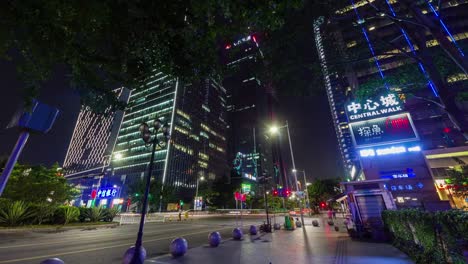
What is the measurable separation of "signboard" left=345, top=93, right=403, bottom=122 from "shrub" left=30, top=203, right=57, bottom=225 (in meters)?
32.3

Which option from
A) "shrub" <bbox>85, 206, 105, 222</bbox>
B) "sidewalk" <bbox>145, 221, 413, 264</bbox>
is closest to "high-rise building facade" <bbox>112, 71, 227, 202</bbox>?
"shrub" <bbox>85, 206, 105, 222</bbox>

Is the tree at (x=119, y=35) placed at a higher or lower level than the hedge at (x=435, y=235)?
higher

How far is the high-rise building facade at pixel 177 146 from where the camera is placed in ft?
261

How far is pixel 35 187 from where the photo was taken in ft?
64.7

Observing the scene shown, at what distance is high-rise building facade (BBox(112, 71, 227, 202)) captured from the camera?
79.5 meters

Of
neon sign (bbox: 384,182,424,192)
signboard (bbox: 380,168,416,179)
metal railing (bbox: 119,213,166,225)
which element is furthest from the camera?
metal railing (bbox: 119,213,166,225)

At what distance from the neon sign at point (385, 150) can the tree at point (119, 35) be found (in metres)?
24.0

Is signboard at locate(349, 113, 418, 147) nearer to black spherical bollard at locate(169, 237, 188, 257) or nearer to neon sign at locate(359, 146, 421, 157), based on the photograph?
neon sign at locate(359, 146, 421, 157)

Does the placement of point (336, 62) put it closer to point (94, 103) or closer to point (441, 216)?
point (441, 216)

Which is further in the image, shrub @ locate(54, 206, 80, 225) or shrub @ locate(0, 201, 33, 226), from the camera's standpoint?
shrub @ locate(54, 206, 80, 225)

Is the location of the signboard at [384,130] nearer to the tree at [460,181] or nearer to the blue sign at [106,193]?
the tree at [460,181]

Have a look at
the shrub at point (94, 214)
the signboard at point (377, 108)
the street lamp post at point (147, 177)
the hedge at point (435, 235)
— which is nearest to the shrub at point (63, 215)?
the shrub at point (94, 214)

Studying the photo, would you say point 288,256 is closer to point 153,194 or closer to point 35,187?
point 35,187

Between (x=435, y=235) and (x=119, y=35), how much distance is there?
9850 mm
